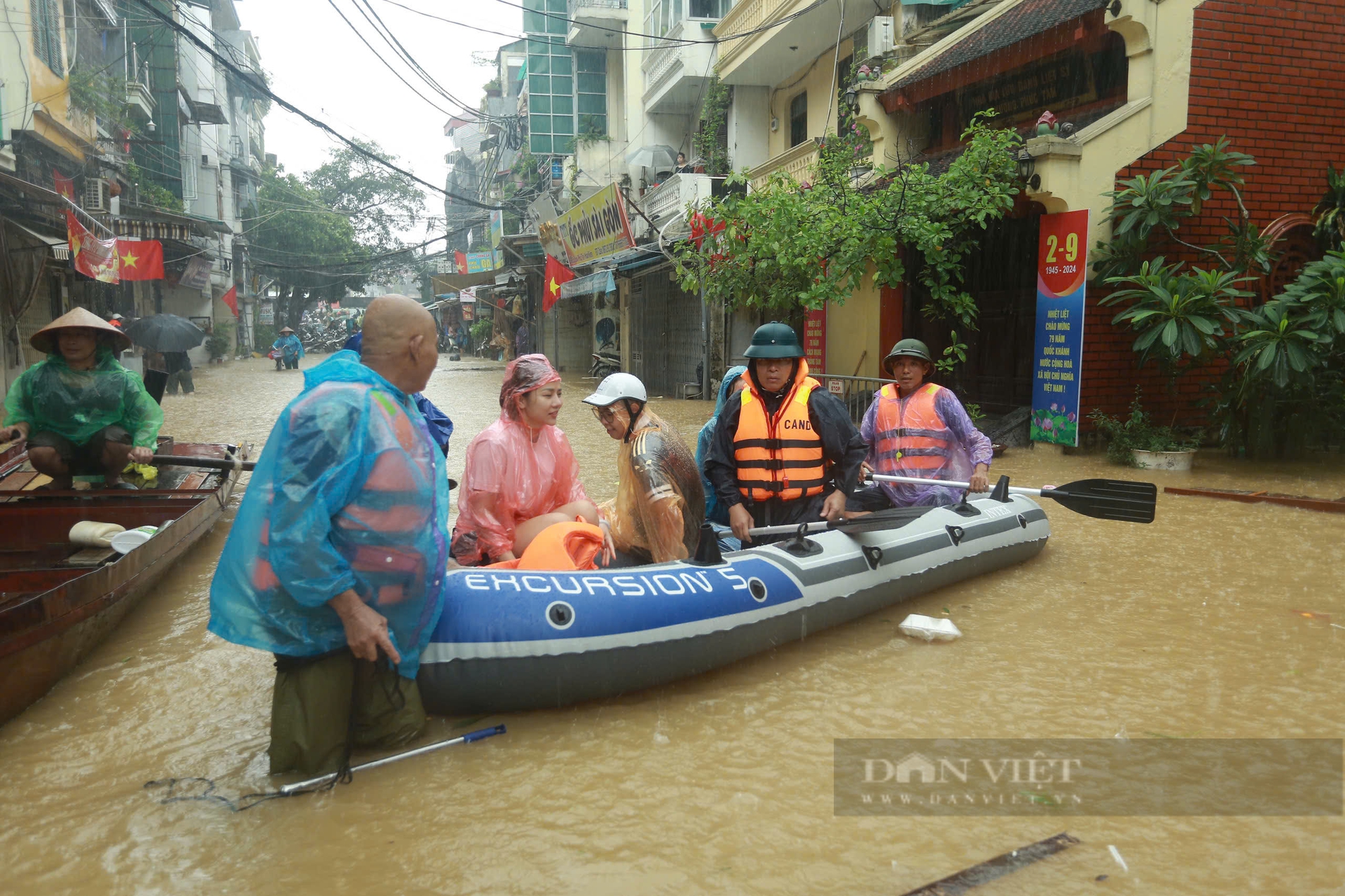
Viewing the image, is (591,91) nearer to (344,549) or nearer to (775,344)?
(775,344)

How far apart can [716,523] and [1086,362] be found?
5807 millimetres

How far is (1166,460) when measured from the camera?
8969 mm

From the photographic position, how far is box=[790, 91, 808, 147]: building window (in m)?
16.6

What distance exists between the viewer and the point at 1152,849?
2.79m

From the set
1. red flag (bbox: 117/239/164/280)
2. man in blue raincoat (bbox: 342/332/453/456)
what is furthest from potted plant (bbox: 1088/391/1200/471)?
red flag (bbox: 117/239/164/280)

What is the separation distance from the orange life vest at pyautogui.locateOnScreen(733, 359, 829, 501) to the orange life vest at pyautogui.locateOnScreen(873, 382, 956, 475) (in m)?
1.07

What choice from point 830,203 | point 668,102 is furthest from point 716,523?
point 668,102

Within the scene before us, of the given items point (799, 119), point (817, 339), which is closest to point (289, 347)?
point (799, 119)

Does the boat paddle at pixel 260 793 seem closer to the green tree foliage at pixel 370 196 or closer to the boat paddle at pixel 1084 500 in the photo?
the boat paddle at pixel 1084 500

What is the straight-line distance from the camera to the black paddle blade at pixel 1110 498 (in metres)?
5.15

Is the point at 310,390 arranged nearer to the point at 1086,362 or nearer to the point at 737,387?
the point at 737,387

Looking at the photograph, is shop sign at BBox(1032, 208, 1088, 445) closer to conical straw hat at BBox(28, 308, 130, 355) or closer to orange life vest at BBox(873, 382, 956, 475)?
orange life vest at BBox(873, 382, 956, 475)

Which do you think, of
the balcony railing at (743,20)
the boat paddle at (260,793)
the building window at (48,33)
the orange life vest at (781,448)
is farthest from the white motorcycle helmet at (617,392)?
the building window at (48,33)

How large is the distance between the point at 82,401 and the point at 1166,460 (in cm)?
896
